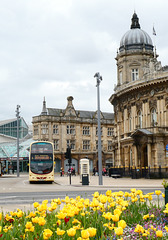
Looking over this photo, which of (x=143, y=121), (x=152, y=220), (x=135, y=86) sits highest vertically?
(x=135, y=86)

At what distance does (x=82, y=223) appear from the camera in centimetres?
698

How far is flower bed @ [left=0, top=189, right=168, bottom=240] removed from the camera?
5.09m

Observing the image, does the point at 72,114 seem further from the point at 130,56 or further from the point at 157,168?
the point at 157,168

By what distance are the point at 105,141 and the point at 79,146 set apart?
766 centimetres

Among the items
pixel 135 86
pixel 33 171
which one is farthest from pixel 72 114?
pixel 33 171

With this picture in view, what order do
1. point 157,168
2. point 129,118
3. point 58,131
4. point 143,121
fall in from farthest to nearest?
point 58,131, point 129,118, point 143,121, point 157,168

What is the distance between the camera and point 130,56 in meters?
51.5

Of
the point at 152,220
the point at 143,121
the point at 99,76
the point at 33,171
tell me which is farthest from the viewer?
the point at 143,121

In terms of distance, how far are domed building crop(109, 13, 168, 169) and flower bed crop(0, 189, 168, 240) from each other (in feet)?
112

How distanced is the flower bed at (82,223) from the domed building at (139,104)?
1340 inches

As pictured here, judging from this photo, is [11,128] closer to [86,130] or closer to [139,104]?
[86,130]

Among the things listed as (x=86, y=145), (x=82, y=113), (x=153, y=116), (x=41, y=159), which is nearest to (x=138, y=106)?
(x=153, y=116)

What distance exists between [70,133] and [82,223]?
75.5 meters

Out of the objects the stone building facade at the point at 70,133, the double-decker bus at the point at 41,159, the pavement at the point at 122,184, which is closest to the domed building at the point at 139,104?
the pavement at the point at 122,184
